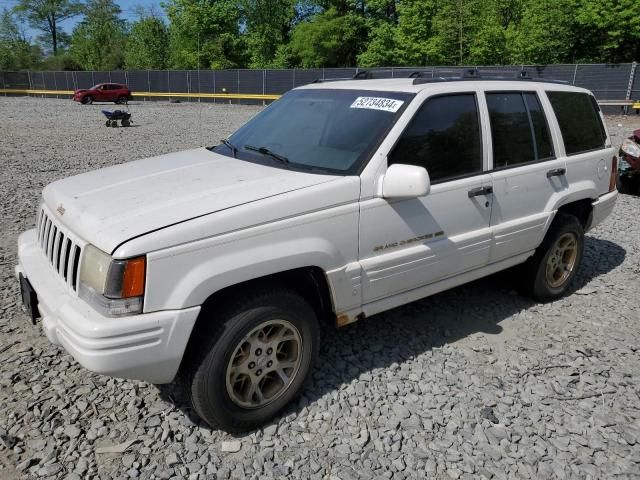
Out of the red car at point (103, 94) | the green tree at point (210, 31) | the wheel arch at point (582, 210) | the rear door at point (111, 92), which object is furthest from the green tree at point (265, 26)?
the wheel arch at point (582, 210)

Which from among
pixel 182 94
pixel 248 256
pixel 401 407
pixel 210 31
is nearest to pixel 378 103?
pixel 248 256

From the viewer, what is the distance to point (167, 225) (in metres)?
2.52

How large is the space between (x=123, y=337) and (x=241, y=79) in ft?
118

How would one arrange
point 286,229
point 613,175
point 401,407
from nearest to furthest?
point 286,229 → point 401,407 → point 613,175

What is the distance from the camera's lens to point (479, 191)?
12.1 feet

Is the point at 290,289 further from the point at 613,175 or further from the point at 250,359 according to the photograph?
the point at 613,175

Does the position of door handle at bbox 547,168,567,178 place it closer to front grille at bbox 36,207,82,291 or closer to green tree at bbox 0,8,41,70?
front grille at bbox 36,207,82,291

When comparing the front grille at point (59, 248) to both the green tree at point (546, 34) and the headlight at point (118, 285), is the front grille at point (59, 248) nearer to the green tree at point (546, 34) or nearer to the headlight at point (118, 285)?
the headlight at point (118, 285)

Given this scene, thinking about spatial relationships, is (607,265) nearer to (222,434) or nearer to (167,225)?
(222,434)

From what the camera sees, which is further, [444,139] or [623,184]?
[623,184]

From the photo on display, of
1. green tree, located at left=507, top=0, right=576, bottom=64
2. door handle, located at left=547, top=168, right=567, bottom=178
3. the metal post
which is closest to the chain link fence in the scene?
the metal post

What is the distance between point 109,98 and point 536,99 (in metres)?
35.0

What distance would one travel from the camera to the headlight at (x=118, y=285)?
239cm

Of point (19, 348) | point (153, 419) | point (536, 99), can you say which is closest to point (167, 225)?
point (153, 419)
